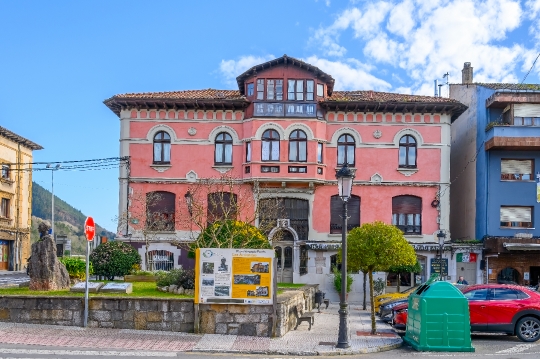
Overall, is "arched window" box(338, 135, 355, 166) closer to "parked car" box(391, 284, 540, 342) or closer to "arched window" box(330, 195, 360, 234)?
"arched window" box(330, 195, 360, 234)

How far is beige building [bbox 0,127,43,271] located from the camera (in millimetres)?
49719

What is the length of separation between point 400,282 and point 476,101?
10166 millimetres

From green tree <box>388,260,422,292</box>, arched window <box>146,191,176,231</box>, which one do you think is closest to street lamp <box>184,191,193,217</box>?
arched window <box>146,191,176,231</box>

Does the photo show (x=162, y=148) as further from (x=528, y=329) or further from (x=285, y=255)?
(x=528, y=329)

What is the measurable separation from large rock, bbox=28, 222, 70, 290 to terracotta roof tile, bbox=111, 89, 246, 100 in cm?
1607

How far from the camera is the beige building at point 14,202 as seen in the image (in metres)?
49.7

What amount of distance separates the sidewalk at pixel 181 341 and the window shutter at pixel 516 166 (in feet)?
63.5

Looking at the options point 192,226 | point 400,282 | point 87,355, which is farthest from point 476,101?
point 87,355

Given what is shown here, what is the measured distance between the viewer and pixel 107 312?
17391 mm

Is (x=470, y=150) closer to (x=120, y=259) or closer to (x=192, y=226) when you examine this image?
(x=192, y=226)

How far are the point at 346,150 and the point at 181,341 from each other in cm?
2109

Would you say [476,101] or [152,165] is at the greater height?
[476,101]

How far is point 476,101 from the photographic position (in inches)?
1426

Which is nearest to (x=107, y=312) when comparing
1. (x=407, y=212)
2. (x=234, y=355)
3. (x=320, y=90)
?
(x=234, y=355)
